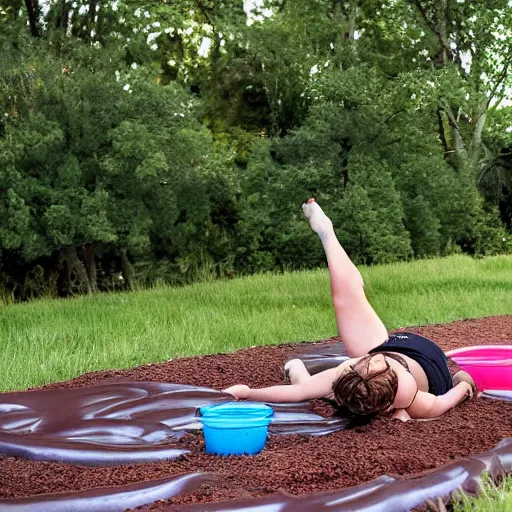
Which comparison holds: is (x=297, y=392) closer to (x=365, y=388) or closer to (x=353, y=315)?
(x=353, y=315)

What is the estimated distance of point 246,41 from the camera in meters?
15.2

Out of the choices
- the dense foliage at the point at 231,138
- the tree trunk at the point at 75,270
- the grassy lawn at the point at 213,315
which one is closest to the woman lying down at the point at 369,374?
the grassy lawn at the point at 213,315

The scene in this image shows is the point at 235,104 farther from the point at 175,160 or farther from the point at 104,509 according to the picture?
the point at 104,509

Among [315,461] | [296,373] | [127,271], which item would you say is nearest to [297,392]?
[296,373]

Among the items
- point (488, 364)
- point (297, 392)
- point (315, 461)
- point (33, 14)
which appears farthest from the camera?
point (33, 14)

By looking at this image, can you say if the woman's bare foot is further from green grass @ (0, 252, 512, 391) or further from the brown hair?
green grass @ (0, 252, 512, 391)

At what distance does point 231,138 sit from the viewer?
658 inches

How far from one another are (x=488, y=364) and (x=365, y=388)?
5.32 ft

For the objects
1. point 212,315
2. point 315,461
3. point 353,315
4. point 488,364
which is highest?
point 353,315

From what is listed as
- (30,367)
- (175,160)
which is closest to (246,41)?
(175,160)

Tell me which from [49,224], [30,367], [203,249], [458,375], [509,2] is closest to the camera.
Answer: [458,375]

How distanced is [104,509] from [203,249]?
12237 millimetres

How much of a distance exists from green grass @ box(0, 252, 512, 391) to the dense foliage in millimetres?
1283

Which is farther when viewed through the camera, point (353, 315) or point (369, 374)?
point (353, 315)
